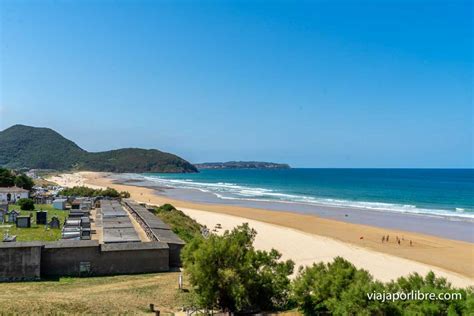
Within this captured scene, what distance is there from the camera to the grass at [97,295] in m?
11.2

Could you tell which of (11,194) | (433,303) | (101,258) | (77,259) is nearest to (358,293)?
(433,303)

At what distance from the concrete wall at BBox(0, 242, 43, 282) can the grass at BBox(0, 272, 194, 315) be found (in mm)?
652

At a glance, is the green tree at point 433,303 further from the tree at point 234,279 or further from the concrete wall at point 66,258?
the concrete wall at point 66,258

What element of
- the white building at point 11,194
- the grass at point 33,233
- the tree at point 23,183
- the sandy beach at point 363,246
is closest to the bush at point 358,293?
the sandy beach at point 363,246

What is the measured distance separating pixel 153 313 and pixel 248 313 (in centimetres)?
277

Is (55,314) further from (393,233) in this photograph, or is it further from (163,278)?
(393,233)

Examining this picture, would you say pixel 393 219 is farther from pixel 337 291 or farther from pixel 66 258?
pixel 337 291

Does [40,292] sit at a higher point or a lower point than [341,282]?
lower

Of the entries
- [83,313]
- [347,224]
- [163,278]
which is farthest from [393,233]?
[83,313]

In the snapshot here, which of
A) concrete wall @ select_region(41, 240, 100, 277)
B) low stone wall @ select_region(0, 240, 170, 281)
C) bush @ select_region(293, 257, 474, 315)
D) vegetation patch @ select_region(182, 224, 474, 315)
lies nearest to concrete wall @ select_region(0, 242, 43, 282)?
low stone wall @ select_region(0, 240, 170, 281)

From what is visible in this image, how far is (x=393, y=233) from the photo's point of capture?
34.6 meters

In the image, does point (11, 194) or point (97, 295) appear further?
point (11, 194)

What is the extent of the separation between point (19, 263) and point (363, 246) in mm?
21581

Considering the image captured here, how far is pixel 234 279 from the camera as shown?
11.9 metres
